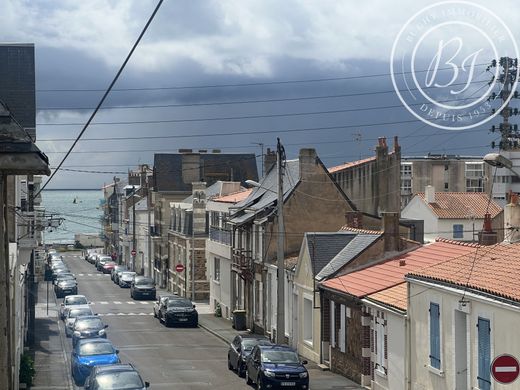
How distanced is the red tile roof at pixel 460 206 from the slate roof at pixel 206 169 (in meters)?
21.7

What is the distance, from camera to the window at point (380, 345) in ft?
101

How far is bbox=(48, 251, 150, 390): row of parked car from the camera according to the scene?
26.4 metres

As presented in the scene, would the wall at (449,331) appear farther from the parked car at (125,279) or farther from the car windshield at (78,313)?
the parked car at (125,279)

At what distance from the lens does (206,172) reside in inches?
3647

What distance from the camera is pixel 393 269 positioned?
3528cm

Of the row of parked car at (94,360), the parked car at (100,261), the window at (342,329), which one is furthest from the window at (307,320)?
→ the parked car at (100,261)

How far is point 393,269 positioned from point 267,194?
1961 cm

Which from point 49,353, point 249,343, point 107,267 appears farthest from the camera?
point 107,267

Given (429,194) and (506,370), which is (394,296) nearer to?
(506,370)

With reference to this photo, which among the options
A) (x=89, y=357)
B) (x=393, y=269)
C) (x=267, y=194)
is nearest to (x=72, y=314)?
(x=267, y=194)

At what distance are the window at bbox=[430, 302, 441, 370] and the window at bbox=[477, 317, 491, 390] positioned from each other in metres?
2.54

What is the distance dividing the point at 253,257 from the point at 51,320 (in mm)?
15078

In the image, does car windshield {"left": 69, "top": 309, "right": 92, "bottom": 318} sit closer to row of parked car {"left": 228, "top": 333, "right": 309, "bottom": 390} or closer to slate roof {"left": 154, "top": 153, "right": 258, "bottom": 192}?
row of parked car {"left": 228, "top": 333, "right": 309, "bottom": 390}

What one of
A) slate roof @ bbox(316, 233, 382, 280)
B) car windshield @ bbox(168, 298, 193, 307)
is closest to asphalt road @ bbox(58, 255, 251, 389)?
car windshield @ bbox(168, 298, 193, 307)
